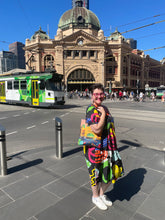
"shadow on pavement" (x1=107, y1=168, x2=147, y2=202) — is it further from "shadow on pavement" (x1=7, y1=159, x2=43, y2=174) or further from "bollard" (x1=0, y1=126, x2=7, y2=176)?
"bollard" (x1=0, y1=126, x2=7, y2=176)

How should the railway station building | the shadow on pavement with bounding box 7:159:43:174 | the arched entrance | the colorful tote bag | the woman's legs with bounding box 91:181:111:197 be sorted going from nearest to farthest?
1. the colorful tote bag
2. the woman's legs with bounding box 91:181:111:197
3. the shadow on pavement with bounding box 7:159:43:174
4. the railway station building
5. the arched entrance

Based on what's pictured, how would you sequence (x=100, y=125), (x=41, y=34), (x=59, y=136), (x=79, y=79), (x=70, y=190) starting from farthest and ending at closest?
(x=41, y=34)
(x=79, y=79)
(x=59, y=136)
(x=70, y=190)
(x=100, y=125)

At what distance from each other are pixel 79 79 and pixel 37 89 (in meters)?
29.4

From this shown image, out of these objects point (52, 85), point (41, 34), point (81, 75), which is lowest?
point (52, 85)

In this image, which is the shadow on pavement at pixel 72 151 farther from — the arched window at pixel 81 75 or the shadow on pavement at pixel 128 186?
the arched window at pixel 81 75

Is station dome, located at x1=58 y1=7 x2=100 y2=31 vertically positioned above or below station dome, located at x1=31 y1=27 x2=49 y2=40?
above

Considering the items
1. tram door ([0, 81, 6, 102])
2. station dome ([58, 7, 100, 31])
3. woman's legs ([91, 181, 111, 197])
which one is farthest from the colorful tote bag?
station dome ([58, 7, 100, 31])

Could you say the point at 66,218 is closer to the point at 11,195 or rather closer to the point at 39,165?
the point at 11,195

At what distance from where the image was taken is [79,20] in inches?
1873

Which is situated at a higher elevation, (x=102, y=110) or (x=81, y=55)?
(x=81, y=55)

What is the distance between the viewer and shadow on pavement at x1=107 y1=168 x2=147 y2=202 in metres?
2.71

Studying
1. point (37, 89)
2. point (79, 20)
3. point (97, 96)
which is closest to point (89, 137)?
point (97, 96)

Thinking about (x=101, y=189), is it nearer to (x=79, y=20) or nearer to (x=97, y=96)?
(x=97, y=96)

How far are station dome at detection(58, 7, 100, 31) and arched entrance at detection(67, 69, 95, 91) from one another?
14530mm
